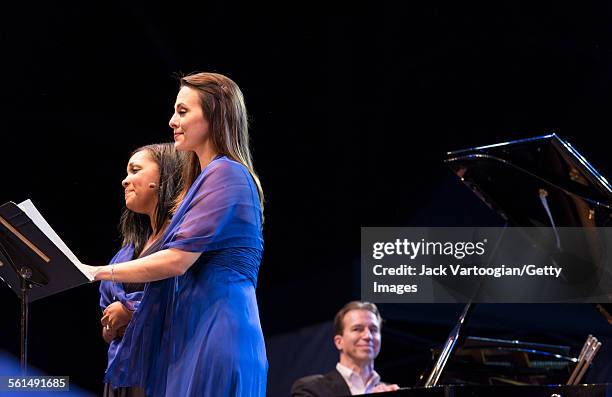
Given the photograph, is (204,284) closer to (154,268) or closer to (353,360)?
(154,268)

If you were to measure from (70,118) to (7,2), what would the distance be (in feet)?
2.64

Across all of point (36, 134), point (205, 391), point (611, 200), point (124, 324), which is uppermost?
point (36, 134)

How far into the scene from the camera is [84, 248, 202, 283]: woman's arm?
7.75 ft

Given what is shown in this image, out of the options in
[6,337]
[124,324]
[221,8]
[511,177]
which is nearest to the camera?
[124,324]

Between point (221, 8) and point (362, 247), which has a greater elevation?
point (221, 8)

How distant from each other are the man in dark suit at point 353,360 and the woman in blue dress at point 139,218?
6.17ft

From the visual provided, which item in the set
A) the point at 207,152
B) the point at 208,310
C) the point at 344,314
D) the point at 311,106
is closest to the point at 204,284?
the point at 208,310

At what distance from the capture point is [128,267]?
238cm

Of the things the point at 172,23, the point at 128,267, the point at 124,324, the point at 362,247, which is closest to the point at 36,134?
the point at 172,23

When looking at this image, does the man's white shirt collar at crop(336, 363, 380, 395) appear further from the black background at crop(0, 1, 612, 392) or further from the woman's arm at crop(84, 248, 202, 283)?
the woman's arm at crop(84, 248, 202, 283)

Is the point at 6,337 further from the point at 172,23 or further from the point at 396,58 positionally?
the point at 396,58

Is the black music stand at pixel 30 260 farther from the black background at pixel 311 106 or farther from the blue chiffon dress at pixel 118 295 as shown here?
the black background at pixel 311 106

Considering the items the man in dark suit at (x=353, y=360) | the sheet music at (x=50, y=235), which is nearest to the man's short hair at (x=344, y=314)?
the man in dark suit at (x=353, y=360)

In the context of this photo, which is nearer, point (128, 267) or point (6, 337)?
point (128, 267)
